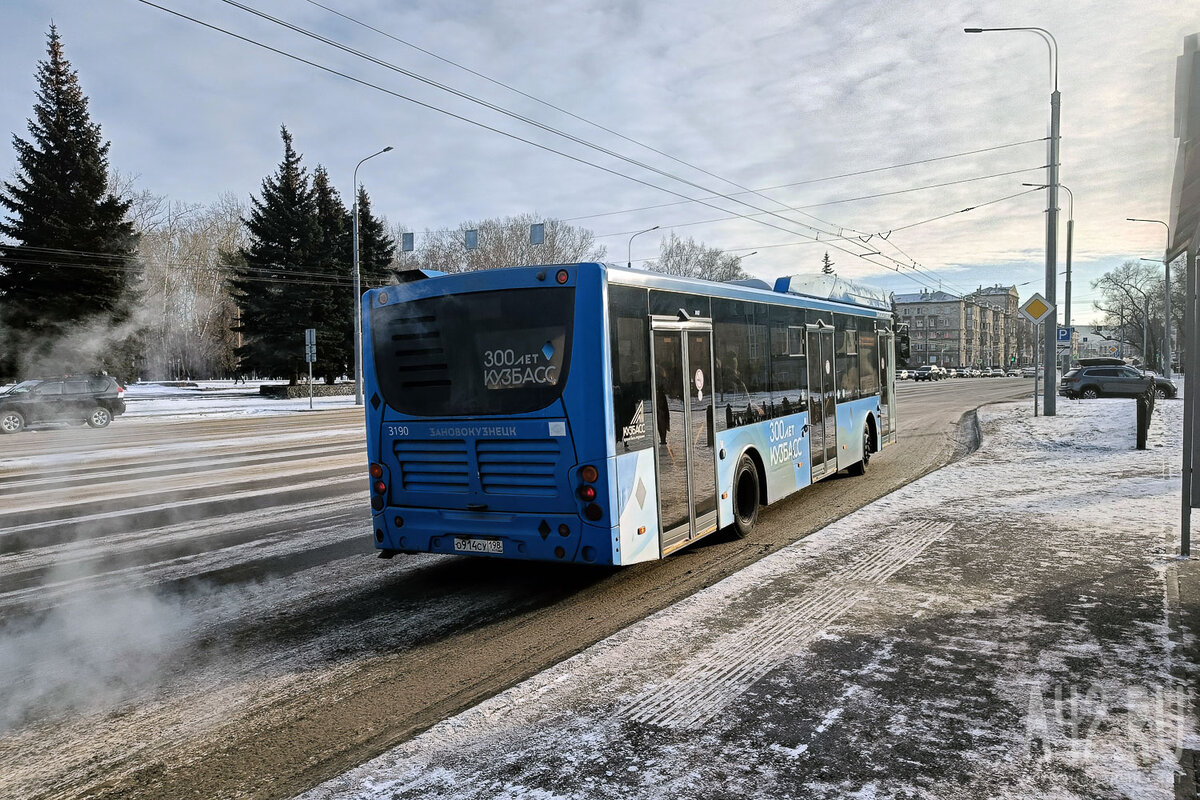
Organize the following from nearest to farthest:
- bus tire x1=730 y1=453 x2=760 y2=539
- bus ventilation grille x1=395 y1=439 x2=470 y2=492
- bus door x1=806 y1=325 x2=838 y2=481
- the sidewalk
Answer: the sidewalk < bus ventilation grille x1=395 y1=439 x2=470 y2=492 < bus tire x1=730 y1=453 x2=760 y2=539 < bus door x1=806 y1=325 x2=838 y2=481

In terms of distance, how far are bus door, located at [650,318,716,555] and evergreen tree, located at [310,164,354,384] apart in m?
41.0

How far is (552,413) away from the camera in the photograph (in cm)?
571

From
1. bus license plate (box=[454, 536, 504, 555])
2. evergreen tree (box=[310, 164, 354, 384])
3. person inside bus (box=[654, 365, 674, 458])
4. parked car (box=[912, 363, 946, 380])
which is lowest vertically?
parked car (box=[912, 363, 946, 380])

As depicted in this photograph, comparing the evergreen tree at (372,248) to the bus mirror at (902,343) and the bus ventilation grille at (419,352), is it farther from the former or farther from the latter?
the bus ventilation grille at (419,352)

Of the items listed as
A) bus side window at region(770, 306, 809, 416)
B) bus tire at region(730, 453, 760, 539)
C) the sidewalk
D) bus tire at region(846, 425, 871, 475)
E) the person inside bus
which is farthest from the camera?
bus tire at region(846, 425, 871, 475)

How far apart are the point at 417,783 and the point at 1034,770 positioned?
8.66 ft

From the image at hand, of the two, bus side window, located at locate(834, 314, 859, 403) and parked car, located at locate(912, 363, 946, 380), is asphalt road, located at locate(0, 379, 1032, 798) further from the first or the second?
parked car, located at locate(912, 363, 946, 380)

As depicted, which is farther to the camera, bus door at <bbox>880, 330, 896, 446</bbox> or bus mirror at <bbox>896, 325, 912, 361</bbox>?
bus mirror at <bbox>896, 325, 912, 361</bbox>

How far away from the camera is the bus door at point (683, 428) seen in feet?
20.7

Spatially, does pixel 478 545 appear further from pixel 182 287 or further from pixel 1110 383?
pixel 1110 383

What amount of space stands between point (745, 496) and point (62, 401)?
1245 centimetres

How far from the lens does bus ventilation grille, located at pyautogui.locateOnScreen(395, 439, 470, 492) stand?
6.12 metres

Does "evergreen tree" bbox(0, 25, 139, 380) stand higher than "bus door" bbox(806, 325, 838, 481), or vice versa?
"evergreen tree" bbox(0, 25, 139, 380)

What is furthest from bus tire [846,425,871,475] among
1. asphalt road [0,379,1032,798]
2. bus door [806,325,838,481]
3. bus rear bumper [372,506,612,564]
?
bus rear bumper [372,506,612,564]
